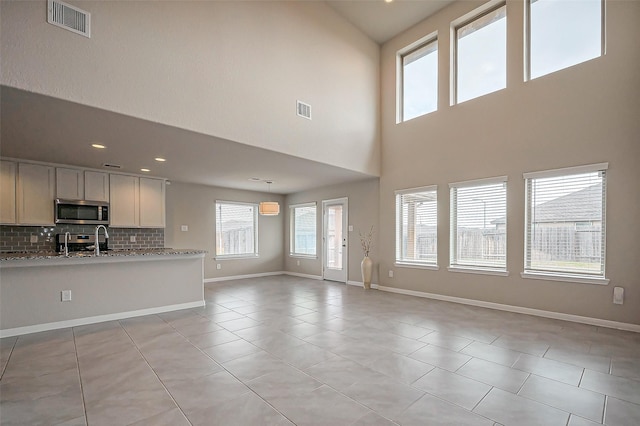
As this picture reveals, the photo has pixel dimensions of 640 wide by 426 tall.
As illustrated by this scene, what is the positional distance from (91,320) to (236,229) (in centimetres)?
425

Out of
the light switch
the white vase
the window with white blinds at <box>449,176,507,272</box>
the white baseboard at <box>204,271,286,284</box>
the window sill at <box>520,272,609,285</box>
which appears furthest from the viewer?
the white baseboard at <box>204,271,286,284</box>

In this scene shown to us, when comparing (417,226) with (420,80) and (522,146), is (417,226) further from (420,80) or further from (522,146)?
(420,80)

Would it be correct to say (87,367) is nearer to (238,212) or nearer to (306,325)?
(306,325)

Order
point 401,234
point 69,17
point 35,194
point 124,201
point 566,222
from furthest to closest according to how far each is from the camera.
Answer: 1. point 401,234
2. point 124,201
3. point 35,194
4. point 566,222
5. point 69,17

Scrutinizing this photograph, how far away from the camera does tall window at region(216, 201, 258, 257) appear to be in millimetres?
7855

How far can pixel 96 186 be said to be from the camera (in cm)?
567

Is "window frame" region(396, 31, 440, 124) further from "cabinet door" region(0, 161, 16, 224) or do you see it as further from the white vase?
"cabinet door" region(0, 161, 16, 224)

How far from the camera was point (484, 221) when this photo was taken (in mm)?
5113

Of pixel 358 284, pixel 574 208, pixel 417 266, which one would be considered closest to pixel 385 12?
pixel 574 208

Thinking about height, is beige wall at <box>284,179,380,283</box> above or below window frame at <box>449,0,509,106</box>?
below

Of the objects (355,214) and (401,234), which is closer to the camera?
(401,234)

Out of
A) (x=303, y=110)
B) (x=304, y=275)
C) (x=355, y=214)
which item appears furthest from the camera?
(x=304, y=275)

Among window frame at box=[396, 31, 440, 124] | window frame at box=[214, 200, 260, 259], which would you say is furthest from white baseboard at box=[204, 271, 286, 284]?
window frame at box=[396, 31, 440, 124]

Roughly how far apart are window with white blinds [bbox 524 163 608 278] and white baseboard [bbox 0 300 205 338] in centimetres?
522
